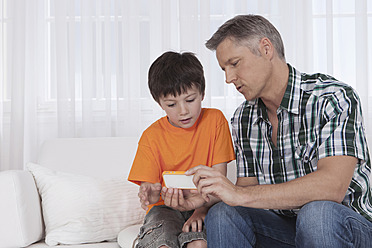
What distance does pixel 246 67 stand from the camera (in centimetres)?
148

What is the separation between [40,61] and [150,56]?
0.66 meters

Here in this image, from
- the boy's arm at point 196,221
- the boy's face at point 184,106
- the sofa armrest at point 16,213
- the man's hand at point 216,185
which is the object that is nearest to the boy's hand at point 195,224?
the boy's arm at point 196,221

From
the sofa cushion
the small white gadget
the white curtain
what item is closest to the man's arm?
the small white gadget

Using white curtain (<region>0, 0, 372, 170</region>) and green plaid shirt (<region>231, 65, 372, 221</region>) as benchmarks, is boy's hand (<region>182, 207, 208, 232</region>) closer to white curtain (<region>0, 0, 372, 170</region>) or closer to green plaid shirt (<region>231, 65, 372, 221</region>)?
green plaid shirt (<region>231, 65, 372, 221</region>)

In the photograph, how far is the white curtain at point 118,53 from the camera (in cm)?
263

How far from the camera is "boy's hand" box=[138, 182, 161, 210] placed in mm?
1616

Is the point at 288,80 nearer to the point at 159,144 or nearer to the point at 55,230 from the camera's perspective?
the point at 159,144

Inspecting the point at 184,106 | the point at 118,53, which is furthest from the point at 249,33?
the point at 118,53

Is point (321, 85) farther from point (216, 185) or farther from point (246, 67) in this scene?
point (216, 185)

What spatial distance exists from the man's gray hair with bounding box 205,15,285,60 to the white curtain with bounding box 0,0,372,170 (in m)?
1.09

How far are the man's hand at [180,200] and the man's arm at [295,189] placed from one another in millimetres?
219

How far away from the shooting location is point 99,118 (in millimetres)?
2648

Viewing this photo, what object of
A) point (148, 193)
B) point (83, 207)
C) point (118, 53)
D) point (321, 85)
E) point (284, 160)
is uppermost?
point (118, 53)

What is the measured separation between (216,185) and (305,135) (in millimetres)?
359
